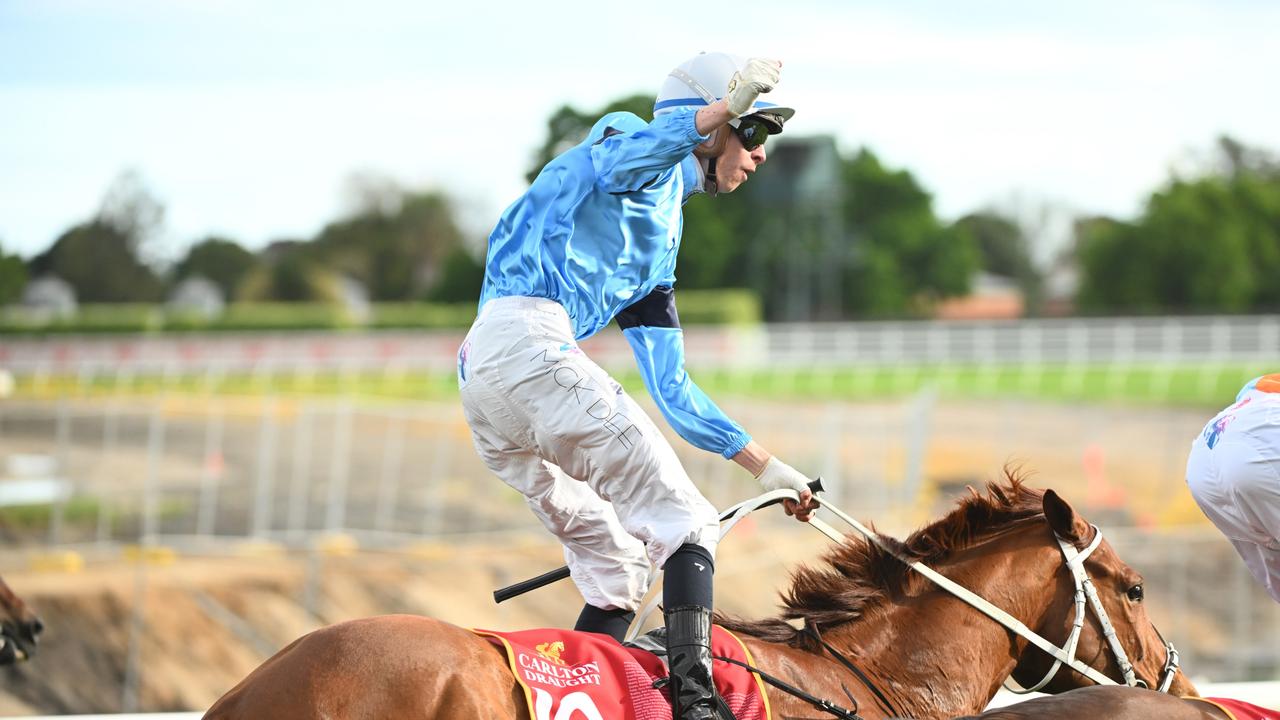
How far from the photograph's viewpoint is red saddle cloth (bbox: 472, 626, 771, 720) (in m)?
2.84

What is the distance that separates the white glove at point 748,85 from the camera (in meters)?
3.02

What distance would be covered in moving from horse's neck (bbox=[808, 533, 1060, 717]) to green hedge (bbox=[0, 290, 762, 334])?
32637 millimetres

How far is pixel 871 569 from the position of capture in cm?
362

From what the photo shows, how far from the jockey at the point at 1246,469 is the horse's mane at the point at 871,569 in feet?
1.66

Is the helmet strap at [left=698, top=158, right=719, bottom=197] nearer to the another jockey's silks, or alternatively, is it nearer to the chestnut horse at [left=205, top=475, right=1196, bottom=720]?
the another jockey's silks

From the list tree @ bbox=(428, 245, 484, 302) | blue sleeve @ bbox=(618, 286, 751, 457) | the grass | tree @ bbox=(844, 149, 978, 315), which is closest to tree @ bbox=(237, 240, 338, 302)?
tree @ bbox=(428, 245, 484, 302)

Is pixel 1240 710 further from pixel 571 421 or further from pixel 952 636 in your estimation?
pixel 571 421

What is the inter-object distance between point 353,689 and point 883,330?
35776mm

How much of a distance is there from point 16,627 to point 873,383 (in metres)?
27.9

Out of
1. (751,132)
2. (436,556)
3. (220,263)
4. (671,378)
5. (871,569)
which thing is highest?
(751,132)

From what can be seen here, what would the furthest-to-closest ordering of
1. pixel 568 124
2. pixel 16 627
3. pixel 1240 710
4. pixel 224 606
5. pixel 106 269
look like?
pixel 106 269, pixel 224 606, pixel 16 627, pixel 568 124, pixel 1240 710

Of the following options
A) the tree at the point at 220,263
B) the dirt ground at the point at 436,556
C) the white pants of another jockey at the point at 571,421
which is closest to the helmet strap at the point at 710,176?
the white pants of another jockey at the point at 571,421

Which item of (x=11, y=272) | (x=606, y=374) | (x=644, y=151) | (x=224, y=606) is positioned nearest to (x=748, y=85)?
(x=644, y=151)

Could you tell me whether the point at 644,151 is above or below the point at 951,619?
above
